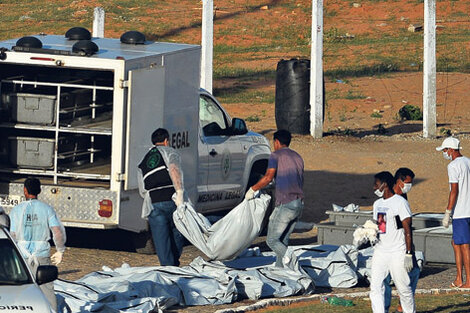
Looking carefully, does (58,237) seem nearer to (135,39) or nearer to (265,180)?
(265,180)

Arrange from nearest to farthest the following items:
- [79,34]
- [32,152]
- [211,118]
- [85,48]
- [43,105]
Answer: [85,48] < [43,105] < [32,152] < [79,34] < [211,118]

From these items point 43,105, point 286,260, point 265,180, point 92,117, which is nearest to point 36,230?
point 265,180

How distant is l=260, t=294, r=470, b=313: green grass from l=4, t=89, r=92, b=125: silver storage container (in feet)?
14.3

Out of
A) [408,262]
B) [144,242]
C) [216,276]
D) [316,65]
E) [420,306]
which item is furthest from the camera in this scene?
[316,65]

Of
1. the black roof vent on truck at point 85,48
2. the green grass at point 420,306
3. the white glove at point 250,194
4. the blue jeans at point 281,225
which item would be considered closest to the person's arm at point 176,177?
the white glove at point 250,194

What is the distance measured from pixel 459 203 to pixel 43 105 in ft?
17.7

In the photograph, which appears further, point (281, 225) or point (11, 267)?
point (281, 225)

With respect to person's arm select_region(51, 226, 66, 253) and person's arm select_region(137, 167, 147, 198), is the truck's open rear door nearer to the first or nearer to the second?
person's arm select_region(137, 167, 147, 198)

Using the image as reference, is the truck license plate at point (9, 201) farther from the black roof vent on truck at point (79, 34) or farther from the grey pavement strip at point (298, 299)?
the grey pavement strip at point (298, 299)

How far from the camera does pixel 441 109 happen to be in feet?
109

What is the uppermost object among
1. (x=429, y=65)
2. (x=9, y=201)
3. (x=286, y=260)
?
(x=429, y=65)

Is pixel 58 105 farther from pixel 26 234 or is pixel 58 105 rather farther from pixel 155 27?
pixel 155 27

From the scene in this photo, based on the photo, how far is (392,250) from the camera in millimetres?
10820

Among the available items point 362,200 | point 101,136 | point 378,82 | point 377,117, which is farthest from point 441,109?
point 101,136
